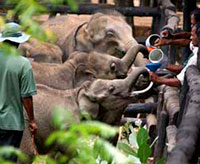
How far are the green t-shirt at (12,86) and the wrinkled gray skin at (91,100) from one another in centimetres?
141

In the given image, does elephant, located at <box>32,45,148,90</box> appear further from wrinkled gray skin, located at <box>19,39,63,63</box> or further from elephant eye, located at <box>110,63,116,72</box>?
wrinkled gray skin, located at <box>19,39,63,63</box>

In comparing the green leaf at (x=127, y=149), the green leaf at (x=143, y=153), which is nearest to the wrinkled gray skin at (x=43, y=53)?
the green leaf at (x=127, y=149)

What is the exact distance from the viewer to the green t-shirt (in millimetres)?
5953

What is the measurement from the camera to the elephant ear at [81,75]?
29.5ft

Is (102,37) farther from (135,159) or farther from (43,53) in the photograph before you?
(135,159)

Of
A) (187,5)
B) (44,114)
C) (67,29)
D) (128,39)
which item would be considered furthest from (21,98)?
(67,29)

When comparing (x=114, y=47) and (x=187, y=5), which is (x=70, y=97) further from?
(x=114, y=47)

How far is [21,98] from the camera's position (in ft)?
20.0

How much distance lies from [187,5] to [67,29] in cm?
271

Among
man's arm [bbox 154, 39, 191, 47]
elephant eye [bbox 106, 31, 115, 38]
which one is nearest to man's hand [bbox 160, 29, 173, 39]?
man's arm [bbox 154, 39, 191, 47]

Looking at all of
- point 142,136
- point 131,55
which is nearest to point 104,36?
point 131,55

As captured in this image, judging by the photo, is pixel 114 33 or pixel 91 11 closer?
pixel 114 33

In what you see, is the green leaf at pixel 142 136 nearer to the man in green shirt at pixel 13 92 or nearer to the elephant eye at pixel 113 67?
the man in green shirt at pixel 13 92

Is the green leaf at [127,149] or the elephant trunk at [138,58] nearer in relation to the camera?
the green leaf at [127,149]
